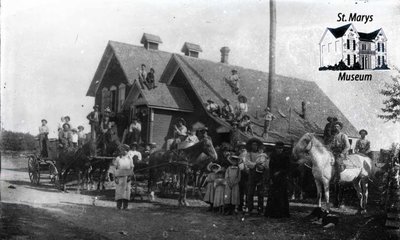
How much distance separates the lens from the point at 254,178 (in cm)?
1063

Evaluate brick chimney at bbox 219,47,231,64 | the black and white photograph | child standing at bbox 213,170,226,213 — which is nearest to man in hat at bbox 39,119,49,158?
the black and white photograph

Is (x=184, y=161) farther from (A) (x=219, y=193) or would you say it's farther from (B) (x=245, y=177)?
(B) (x=245, y=177)

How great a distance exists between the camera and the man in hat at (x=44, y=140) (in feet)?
46.9

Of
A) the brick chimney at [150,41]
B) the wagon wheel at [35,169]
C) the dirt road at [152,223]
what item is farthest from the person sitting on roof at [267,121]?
the brick chimney at [150,41]

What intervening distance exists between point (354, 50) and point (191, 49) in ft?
42.4

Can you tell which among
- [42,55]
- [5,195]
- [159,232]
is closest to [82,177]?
[5,195]

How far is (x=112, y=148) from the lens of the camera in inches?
570

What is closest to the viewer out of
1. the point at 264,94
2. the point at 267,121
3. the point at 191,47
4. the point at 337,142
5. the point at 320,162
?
the point at 320,162

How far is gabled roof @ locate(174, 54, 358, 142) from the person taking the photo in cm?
1620

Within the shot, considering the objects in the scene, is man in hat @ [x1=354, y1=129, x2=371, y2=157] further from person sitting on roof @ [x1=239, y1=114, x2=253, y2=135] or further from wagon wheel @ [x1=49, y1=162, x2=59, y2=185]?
wagon wheel @ [x1=49, y1=162, x2=59, y2=185]

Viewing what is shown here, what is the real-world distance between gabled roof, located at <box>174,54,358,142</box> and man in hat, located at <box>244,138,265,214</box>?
5.30 m

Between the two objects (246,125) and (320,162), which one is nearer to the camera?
(320,162)

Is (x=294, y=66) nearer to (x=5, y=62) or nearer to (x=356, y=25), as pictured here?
(x=356, y=25)

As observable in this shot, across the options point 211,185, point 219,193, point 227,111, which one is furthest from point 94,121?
point 219,193
